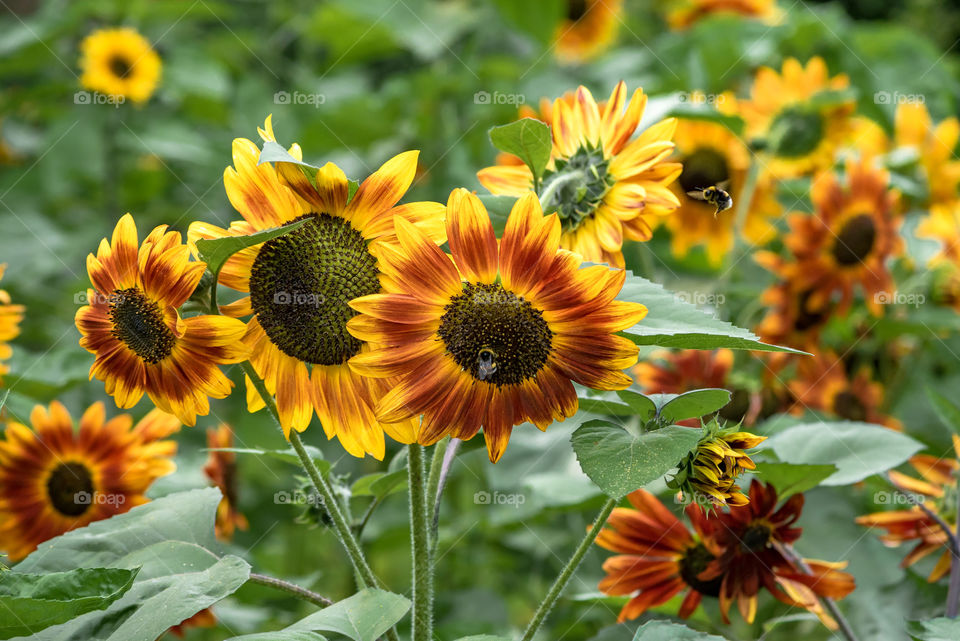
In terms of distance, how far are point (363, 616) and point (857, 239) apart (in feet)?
2.76

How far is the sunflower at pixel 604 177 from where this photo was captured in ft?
1.82

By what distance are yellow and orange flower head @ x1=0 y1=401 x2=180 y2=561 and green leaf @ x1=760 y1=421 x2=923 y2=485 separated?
1.72 feet

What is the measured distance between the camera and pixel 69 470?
2.61 ft

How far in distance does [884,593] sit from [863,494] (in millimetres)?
212

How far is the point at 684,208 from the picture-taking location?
1271 millimetres

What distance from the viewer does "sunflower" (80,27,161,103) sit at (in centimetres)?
153

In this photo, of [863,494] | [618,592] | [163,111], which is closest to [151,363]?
[618,592]

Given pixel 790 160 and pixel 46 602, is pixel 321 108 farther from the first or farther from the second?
pixel 46 602

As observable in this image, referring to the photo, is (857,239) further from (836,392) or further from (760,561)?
(760,561)

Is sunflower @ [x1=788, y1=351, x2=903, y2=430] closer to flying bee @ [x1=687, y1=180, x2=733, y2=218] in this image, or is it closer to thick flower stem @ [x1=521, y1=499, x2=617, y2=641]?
flying bee @ [x1=687, y1=180, x2=733, y2=218]

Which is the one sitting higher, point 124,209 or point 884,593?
point 124,209

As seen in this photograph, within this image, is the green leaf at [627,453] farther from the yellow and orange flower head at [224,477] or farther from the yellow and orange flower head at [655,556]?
the yellow and orange flower head at [224,477]

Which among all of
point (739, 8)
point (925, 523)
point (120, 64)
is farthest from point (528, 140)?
point (739, 8)

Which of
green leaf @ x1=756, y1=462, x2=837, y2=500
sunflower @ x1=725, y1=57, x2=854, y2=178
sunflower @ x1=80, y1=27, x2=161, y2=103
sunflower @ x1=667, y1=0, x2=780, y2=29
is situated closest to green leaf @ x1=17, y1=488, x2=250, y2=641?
green leaf @ x1=756, y1=462, x2=837, y2=500
